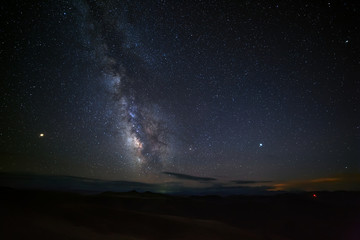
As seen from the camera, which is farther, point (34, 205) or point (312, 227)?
point (312, 227)

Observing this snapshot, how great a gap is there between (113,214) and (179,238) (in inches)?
221

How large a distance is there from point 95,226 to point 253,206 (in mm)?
27733

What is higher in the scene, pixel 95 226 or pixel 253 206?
pixel 95 226

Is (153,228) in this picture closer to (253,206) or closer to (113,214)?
(113,214)

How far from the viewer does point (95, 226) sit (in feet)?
36.8

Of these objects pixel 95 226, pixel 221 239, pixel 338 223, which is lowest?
pixel 338 223

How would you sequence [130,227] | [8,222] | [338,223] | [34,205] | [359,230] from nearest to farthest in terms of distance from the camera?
[8,222], [130,227], [34,205], [359,230], [338,223]

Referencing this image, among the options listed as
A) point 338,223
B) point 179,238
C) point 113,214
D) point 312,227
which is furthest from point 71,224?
point 338,223

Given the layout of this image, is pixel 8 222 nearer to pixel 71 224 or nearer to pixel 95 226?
pixel 71 224

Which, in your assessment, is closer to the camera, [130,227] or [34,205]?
[130,227]

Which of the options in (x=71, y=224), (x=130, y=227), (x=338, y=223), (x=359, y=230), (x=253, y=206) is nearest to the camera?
(x=71, y=224)

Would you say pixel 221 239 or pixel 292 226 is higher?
pixel 221 239

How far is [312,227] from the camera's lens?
2059 centimetres

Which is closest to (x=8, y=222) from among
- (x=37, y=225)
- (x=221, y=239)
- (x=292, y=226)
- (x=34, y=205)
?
(x=37, y=225)
